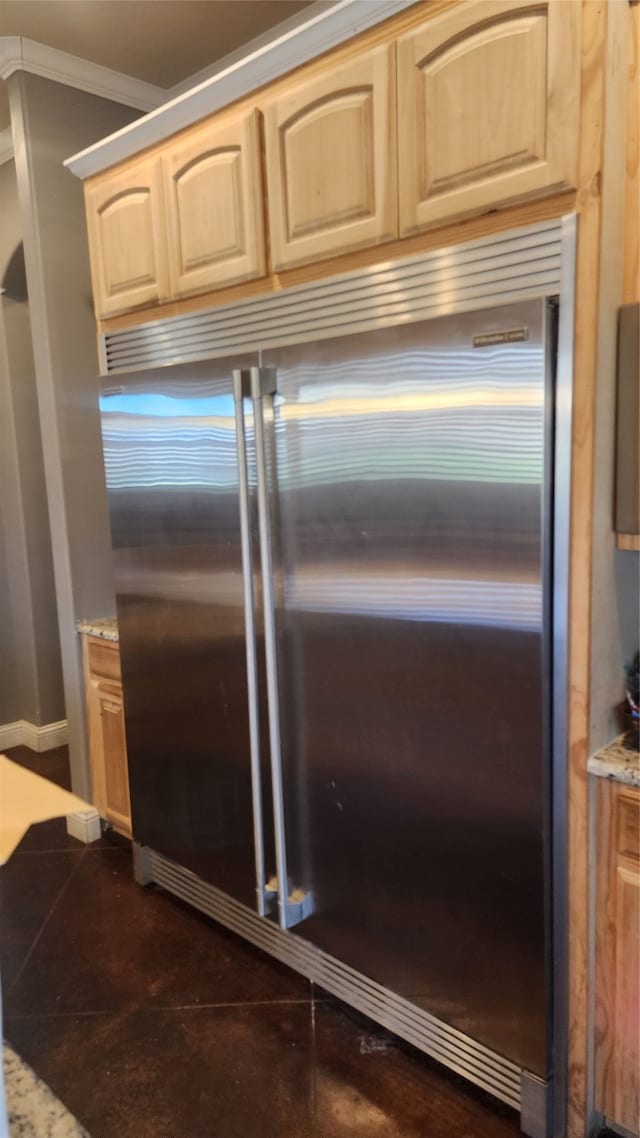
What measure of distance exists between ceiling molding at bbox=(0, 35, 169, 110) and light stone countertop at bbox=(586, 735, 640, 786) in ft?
8.68

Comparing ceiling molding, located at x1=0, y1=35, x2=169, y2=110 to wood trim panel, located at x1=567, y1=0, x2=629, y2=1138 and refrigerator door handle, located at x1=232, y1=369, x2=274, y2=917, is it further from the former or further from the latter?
wood trim panel, located at x1=567, y1=0, x2=629, y2=1138

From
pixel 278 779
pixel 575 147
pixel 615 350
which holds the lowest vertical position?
pixel 278 779

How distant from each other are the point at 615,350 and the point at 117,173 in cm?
152

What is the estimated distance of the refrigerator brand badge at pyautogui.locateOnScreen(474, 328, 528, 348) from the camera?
128 cm

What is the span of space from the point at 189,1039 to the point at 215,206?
2046 mm

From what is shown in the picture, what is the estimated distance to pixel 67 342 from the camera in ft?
8.54

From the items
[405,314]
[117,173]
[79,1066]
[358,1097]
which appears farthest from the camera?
[117,173]

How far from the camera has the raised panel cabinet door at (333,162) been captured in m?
1.46

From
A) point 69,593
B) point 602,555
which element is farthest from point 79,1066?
point 602,555

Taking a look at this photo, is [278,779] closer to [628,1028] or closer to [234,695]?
[234,695]

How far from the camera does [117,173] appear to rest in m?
2.10

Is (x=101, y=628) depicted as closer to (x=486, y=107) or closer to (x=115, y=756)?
(x=115, y=756)

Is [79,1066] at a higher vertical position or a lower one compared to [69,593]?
lower

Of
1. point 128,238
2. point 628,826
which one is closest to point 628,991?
point 628,826
